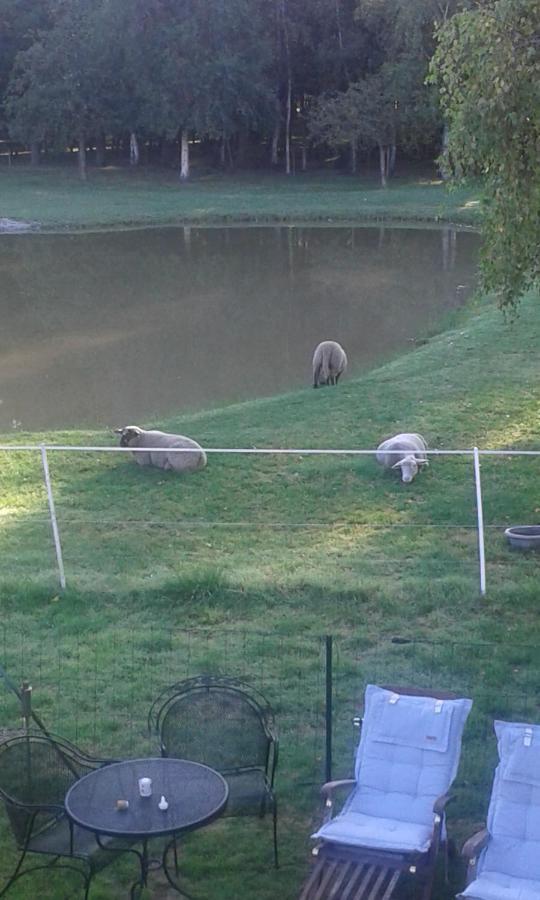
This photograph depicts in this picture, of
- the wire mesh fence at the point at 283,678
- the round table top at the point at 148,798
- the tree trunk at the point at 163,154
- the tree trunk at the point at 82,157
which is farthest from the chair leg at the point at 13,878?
the tree trunk at the point at 163,154

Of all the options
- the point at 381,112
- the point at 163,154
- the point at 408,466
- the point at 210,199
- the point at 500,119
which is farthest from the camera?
the point at 163,154

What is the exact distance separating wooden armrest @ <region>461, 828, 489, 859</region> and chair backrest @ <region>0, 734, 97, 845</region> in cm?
231

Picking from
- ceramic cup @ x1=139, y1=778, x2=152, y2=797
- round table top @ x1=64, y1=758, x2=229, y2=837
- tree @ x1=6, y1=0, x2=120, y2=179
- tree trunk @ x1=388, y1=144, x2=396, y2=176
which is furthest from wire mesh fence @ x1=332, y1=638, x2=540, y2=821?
tree @ x1=6, y1=0, x2=120, y2=179

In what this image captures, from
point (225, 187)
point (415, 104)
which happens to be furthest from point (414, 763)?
point (225, 187)

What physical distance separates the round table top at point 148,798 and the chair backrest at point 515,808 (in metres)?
1.53

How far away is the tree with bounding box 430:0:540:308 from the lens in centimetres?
1047

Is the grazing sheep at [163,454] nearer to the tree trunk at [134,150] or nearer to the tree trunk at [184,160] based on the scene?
the tree trunk at [184,160]

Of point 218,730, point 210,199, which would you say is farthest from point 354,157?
point 218,730

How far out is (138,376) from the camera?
76.0ft

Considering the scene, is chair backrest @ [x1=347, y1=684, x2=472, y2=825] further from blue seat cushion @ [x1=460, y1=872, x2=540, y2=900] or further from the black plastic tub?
the black plastic tub

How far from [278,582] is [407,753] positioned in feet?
12.7

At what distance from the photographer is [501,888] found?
5.96m

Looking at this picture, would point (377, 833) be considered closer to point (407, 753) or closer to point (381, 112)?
point (407, 753)

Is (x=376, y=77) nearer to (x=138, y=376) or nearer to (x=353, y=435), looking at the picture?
(x=138, y=376)
